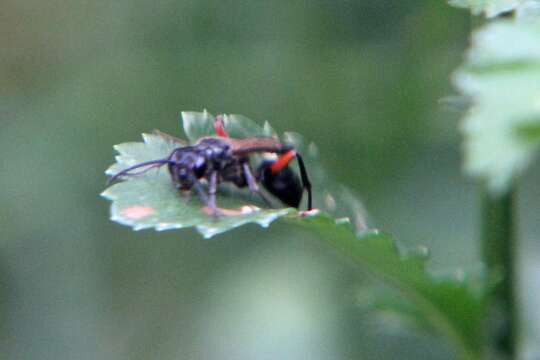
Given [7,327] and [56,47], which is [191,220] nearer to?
[7,327]

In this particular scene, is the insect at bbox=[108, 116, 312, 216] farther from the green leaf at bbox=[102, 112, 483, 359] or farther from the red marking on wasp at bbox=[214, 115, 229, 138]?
the green leaf at bbox=[102, 112, 483, 359]

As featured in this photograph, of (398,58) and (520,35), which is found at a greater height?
(520,35)

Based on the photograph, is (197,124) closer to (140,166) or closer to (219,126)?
(219,126)

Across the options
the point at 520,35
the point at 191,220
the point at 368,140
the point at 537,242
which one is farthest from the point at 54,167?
the point at 520,35

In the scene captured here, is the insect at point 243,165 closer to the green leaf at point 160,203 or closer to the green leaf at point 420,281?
the green leaf at point 160,203

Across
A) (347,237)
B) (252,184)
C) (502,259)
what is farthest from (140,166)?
(502,259)

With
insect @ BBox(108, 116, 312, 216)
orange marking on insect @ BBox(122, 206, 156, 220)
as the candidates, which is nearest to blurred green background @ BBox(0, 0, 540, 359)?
insect @ BBox(108, 116, 312, 216)
